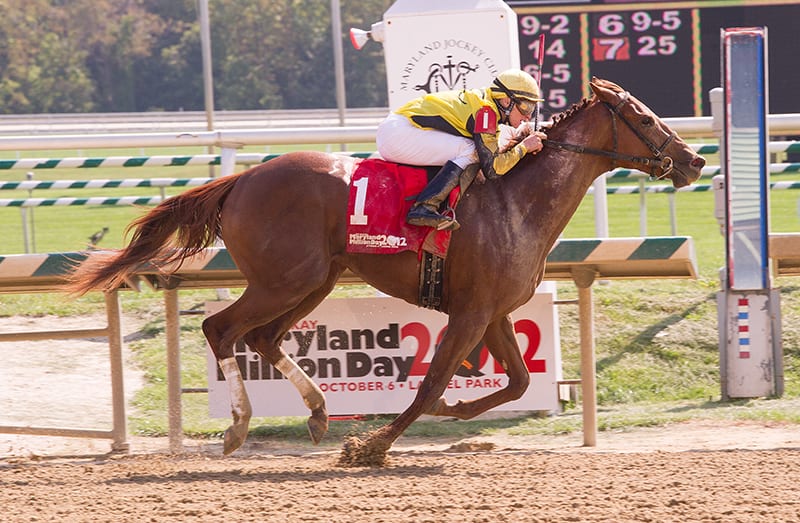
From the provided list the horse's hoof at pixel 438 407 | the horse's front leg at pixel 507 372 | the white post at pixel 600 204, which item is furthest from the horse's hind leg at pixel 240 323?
the white post at pixel 600 204

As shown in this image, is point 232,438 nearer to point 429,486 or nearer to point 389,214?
point 429,486

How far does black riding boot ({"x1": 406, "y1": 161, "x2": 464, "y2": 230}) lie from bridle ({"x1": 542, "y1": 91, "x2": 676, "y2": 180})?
0.66m

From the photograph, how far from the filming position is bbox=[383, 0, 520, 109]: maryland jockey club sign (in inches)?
298

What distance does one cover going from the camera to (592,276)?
266 inches

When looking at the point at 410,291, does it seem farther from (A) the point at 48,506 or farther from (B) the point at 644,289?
(B) the point at 644,289

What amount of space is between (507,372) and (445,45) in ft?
7.75

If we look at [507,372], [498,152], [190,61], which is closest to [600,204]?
[507,372]

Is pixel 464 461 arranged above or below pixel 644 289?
below

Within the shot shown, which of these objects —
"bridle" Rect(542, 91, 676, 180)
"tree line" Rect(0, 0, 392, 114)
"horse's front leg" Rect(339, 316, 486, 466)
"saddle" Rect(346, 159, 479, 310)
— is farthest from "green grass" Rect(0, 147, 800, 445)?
"tree line" Rect(0, 0, 392, 114)

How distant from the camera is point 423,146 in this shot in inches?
236

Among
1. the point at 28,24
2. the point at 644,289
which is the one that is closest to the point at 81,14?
the point at 28,24

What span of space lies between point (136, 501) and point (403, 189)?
2.00 m

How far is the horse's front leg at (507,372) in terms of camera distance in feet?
20.7

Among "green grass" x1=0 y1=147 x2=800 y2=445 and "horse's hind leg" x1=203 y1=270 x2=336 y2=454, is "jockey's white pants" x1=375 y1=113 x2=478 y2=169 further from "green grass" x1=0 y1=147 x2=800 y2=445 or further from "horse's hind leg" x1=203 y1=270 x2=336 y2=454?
"green grass" x1=0 y1=147 x2=800 y2=445
